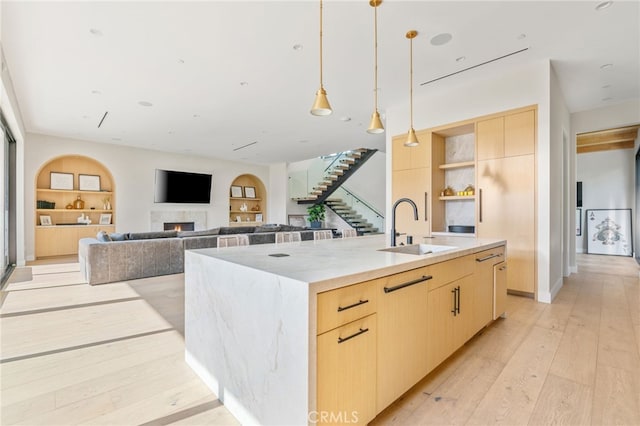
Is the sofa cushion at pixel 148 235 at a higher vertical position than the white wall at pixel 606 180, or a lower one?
lower

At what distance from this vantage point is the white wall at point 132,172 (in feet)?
24.0

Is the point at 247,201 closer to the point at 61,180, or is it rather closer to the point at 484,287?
the point at 61,180

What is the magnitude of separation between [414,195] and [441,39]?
8.02ft

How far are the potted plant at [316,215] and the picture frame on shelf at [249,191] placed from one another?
2.34m

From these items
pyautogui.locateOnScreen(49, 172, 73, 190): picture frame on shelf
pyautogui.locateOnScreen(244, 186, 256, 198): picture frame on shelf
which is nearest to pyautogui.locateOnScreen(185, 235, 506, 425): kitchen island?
pyautogui.locateOnScreen(49, 172, 73, 190): picture frame on shelf

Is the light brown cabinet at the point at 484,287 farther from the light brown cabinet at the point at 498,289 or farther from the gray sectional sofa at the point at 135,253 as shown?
the gray sectional sofa at the point at 135,253

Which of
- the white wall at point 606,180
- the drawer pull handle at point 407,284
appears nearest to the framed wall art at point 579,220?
the white wall at point 606,180

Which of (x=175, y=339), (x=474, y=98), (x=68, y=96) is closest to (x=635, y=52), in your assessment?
(x=474, y=98)

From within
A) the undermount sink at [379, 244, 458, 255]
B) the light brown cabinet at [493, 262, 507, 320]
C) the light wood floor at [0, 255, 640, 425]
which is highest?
the undermount sink at [379, 244, 458, 255]

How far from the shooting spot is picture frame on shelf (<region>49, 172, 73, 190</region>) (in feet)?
25.9

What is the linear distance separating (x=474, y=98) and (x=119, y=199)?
29.4ft

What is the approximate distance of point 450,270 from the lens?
7.16 ft

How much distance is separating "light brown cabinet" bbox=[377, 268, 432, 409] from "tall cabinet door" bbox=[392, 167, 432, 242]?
3.37 metres

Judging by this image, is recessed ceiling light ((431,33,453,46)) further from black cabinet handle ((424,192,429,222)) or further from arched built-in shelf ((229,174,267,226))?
arched built-in shelf ((229,174,267,226))
